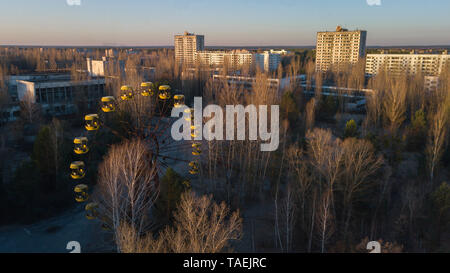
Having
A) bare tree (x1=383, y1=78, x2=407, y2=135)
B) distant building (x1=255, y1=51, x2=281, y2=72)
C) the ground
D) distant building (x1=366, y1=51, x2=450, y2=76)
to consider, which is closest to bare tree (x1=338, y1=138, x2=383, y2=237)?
the ground

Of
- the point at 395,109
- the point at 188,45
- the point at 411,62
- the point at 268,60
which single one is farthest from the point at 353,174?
the point at 188,45

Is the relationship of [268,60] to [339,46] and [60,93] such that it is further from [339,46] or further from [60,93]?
[60,93]

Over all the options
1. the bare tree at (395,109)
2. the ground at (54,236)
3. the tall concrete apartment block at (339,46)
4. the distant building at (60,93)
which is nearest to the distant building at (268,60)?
the tall concrete apartment block at (339,46)

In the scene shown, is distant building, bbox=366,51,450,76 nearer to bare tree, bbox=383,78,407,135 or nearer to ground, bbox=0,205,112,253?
bare tree, bbox=383,78,407,135

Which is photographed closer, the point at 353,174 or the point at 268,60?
the point at 353,174
